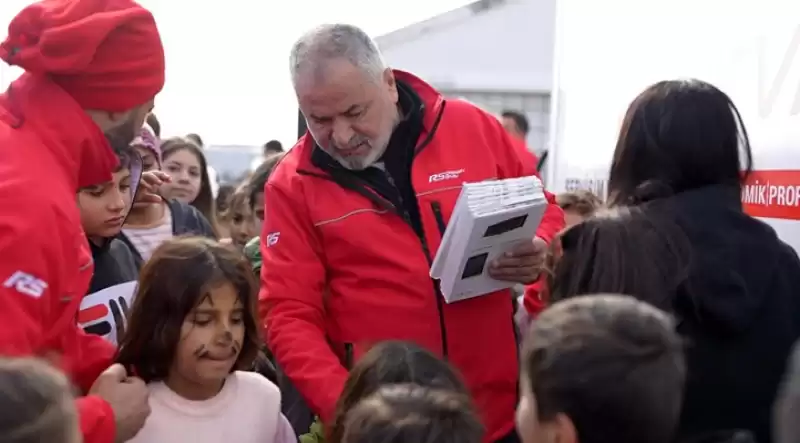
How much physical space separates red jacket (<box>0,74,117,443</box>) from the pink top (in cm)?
49

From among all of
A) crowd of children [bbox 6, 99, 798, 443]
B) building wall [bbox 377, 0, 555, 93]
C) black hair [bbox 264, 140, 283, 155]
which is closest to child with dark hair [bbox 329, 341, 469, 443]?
crowd of children [bbox 6, 99, 798, 443]

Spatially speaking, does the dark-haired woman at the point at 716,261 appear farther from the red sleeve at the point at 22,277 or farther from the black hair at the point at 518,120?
the black hair at the point at 518,120

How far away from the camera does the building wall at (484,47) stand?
1397 centimetres

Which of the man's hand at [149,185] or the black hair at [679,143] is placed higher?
the black hair at [679,143]

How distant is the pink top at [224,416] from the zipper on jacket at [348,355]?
0.25 metres

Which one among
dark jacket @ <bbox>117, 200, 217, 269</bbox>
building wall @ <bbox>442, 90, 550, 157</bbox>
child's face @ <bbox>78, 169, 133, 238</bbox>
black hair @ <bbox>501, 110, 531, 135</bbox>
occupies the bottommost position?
building wall @ <bbox>442, 90, 550, 157</bbox>

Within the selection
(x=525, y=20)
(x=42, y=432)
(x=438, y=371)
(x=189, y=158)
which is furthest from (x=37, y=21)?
(x=525, y=20)

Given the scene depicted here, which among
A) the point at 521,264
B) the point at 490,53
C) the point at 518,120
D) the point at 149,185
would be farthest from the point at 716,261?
the point at 490,53

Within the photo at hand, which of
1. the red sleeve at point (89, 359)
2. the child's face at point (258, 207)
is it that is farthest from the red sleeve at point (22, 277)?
the child's face at point (258, 207)

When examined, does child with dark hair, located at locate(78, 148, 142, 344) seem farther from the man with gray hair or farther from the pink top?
the man with gray hair

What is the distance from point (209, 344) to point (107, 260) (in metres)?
0.67

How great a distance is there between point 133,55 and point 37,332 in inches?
23.9

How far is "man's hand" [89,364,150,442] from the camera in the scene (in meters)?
2.15

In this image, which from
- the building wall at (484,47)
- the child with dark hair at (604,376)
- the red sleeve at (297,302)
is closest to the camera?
the child with dark hair at (604,376)
